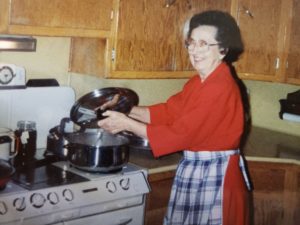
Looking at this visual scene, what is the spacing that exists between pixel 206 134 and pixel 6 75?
35.4 inches

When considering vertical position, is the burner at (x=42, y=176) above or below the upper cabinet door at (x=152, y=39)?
below

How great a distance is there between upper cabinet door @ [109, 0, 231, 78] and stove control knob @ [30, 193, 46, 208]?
0.68 meters

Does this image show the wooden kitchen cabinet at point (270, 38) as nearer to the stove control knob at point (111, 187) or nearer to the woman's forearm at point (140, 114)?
the woman's forearm at point (140, 114)

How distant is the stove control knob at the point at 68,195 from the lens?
191 centimetres

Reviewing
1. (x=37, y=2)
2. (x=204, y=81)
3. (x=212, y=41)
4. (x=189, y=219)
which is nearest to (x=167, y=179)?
(x=189, y=219)

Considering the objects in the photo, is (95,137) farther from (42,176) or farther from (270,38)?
(270,38)

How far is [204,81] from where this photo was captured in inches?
80.9

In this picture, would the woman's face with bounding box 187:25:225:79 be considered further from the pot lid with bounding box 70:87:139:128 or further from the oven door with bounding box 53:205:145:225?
the oven door with bounding box 53:205:145:225

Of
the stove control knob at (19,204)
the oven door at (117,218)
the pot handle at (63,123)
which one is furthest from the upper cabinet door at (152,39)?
the stove control knob at (19,204)

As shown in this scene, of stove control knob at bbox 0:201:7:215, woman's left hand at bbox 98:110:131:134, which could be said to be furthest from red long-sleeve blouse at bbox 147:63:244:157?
stove control knob at bbox 0:201:7:215

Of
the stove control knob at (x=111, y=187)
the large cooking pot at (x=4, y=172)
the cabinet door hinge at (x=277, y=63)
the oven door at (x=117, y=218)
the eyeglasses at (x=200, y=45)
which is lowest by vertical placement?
the oven door at (x=117, y=218)

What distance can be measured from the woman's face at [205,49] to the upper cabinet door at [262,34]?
25.2 inches

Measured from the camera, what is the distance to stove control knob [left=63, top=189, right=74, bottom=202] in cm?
191

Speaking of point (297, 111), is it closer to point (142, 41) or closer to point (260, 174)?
point (260, 174)
